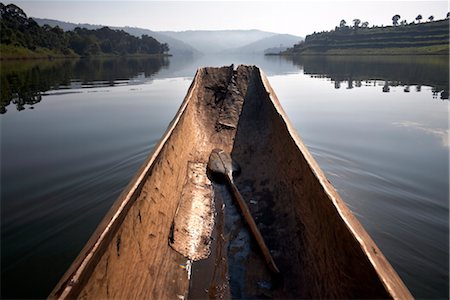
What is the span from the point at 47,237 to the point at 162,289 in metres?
1.70

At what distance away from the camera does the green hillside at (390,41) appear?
54200mm

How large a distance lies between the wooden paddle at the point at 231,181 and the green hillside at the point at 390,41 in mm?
54438

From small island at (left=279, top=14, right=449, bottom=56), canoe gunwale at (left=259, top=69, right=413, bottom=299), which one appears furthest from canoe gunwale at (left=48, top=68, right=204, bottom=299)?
small island at (left=279, top=14, right=449, bottom=56)

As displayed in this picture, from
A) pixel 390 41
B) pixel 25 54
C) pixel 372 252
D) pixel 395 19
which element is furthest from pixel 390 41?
pixel 372 252

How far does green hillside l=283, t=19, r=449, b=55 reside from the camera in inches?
2134

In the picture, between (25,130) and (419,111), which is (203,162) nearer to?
(25,130)

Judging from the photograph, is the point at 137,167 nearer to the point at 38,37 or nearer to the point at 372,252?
the point at 372,252

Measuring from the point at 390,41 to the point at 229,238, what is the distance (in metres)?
77.3

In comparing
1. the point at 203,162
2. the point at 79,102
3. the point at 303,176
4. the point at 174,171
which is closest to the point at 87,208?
the point at 174,171

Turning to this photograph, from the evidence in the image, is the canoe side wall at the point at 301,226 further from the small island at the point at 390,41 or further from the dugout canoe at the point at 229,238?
the small island at the point at 390,41

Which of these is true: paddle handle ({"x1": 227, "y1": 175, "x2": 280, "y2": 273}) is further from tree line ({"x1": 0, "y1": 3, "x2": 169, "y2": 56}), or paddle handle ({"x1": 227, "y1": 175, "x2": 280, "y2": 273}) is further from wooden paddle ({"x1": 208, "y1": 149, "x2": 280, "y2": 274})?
tree line ({"x1": 0, "y1": 3, "x2": 169, "y2": 56})

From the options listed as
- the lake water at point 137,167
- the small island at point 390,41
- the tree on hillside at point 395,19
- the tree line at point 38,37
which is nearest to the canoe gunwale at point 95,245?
the lake water at point 137,167

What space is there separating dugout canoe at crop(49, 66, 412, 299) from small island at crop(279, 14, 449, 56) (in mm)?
54387

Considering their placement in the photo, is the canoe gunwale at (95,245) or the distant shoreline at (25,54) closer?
the canoe gunwale at (95,245)
